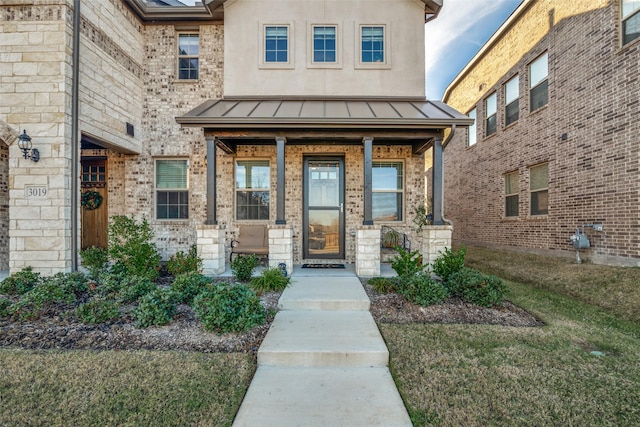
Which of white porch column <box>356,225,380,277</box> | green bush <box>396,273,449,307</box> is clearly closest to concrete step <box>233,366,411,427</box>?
green bush <box>396,273,449,307</box>

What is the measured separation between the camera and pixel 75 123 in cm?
545

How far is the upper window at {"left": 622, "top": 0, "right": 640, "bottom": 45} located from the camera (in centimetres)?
534

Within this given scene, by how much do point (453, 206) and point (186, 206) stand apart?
1033 cm

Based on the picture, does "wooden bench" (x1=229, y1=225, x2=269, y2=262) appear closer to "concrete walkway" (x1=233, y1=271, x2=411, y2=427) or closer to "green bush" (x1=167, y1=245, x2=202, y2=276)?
"green bush" (x1=167, y1=245, x2=202, y2=276)

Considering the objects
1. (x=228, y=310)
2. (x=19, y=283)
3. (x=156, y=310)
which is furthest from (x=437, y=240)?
(x=19, y=283)

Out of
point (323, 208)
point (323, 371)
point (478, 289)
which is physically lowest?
point (323, 371)

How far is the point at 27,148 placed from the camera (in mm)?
5137

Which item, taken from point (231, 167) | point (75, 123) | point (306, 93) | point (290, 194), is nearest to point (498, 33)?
point (306, 93)

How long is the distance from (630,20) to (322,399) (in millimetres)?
8486

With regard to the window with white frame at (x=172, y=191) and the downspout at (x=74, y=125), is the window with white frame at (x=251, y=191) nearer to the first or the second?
the window with white frame at (x=172, y=191)

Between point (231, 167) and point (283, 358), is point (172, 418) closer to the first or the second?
point (283, 358)

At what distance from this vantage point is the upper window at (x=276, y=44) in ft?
22.8

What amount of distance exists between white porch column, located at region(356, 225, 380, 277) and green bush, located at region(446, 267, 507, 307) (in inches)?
60.9

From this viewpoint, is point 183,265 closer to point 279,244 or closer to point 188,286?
point 188,286
